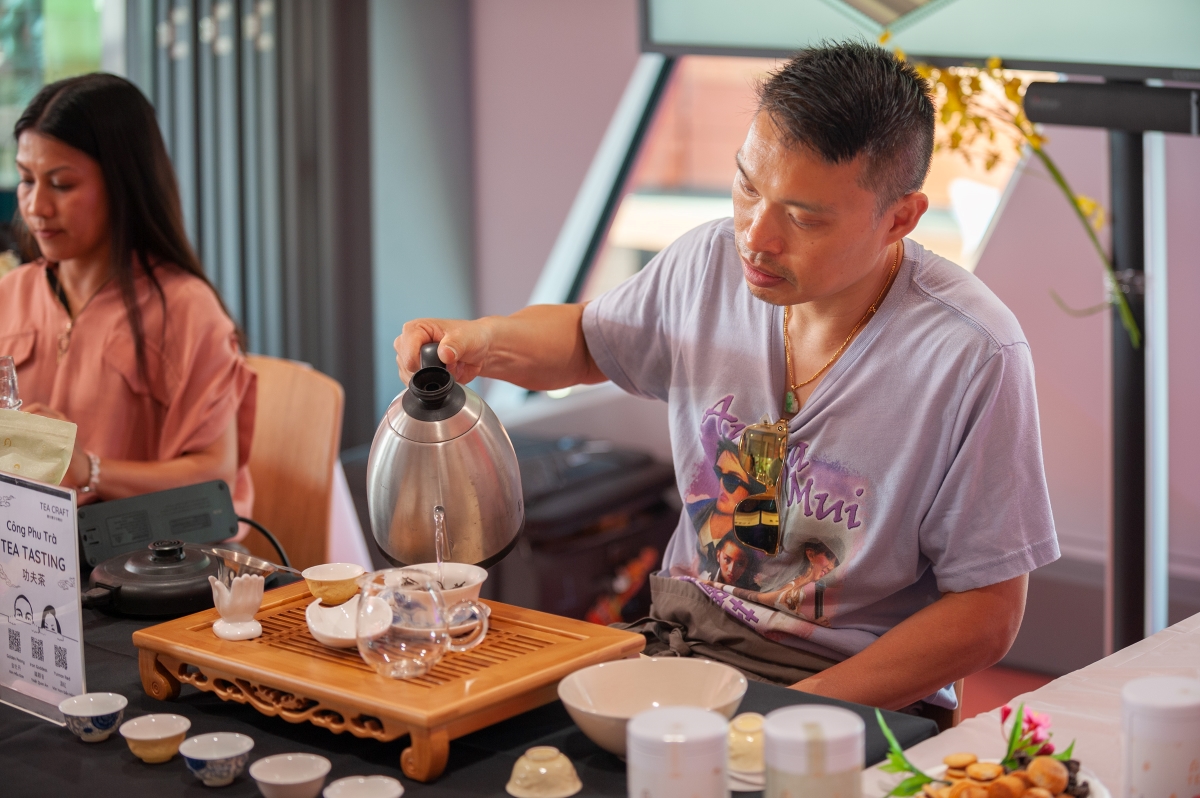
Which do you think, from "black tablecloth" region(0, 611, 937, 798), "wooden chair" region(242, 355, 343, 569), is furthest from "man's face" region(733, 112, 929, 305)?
"wooden chair" region(242, 355, 343, 569)

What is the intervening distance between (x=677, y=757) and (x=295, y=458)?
154 cm

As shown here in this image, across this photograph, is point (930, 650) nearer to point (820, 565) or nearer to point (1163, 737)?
point (820, 565)

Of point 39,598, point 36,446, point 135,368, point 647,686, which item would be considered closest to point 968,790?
point 647,686

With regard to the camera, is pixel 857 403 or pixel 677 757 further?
pixel 857 403

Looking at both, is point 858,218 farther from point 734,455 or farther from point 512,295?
point 512,295

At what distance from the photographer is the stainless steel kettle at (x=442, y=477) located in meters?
1.20

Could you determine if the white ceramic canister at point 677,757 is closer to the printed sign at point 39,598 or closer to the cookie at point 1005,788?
the cookie at point 1005,788

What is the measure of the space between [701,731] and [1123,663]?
2.03ft

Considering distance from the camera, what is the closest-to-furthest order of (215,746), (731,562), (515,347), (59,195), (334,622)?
1. (215,746)
2. (334,622)
3. (731,562)
4. (515,347)
5. (59,195)

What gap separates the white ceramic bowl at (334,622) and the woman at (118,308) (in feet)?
2.75

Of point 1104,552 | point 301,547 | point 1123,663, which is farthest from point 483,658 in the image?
point 1104,552

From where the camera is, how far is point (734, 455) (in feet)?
4.85

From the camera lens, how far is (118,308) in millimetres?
1990

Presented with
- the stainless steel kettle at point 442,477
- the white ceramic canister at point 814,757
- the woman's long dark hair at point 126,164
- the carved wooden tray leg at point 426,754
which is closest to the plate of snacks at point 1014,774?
the white ceramic canister at point 814,757
